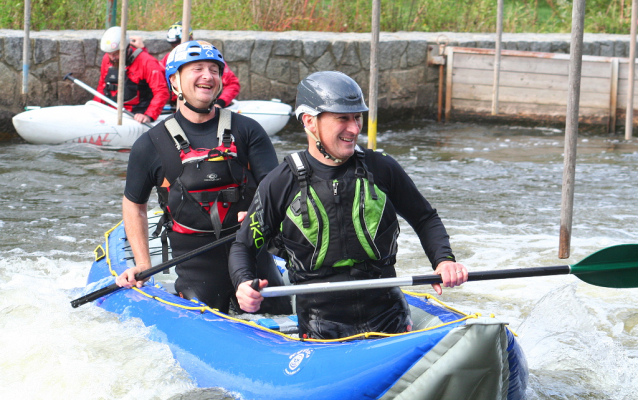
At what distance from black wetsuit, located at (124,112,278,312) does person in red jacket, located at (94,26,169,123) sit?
17.5 ft

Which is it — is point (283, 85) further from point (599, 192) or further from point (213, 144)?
point (213, 144)

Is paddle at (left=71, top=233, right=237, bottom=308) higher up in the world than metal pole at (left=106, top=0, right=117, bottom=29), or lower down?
lower down

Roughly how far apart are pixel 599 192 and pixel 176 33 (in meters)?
5.06

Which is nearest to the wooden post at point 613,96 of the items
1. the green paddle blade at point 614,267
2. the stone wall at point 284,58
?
the stone wall at point 284,58

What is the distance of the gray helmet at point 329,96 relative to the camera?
237cm

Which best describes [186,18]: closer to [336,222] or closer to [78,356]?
[78,356]

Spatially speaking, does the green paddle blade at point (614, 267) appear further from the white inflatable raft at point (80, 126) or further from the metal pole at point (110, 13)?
the metal pole at point (110, 13)

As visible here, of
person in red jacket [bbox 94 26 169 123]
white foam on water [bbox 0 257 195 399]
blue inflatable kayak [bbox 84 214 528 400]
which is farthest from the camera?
person in red jacket [bbox 94 26 169 123]

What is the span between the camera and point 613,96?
10.9m

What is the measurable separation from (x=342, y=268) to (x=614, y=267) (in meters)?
1.15

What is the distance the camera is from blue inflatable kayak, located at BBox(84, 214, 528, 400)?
2.13 metres

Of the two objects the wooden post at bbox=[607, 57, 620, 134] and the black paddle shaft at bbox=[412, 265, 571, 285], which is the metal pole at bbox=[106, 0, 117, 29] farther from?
the black paddle shaft at bbox=[412, 265, 571, 285]

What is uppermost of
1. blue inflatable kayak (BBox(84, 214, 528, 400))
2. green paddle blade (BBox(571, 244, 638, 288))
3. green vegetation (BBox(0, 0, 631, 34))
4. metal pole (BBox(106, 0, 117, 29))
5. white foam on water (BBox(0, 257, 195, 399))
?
green vegetation (BBox(0, 0, 631, 34))

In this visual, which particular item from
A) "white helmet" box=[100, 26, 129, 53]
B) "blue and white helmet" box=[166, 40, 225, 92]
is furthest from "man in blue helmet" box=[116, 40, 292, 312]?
"white helmet" box=[100, 26, 129, 53]
